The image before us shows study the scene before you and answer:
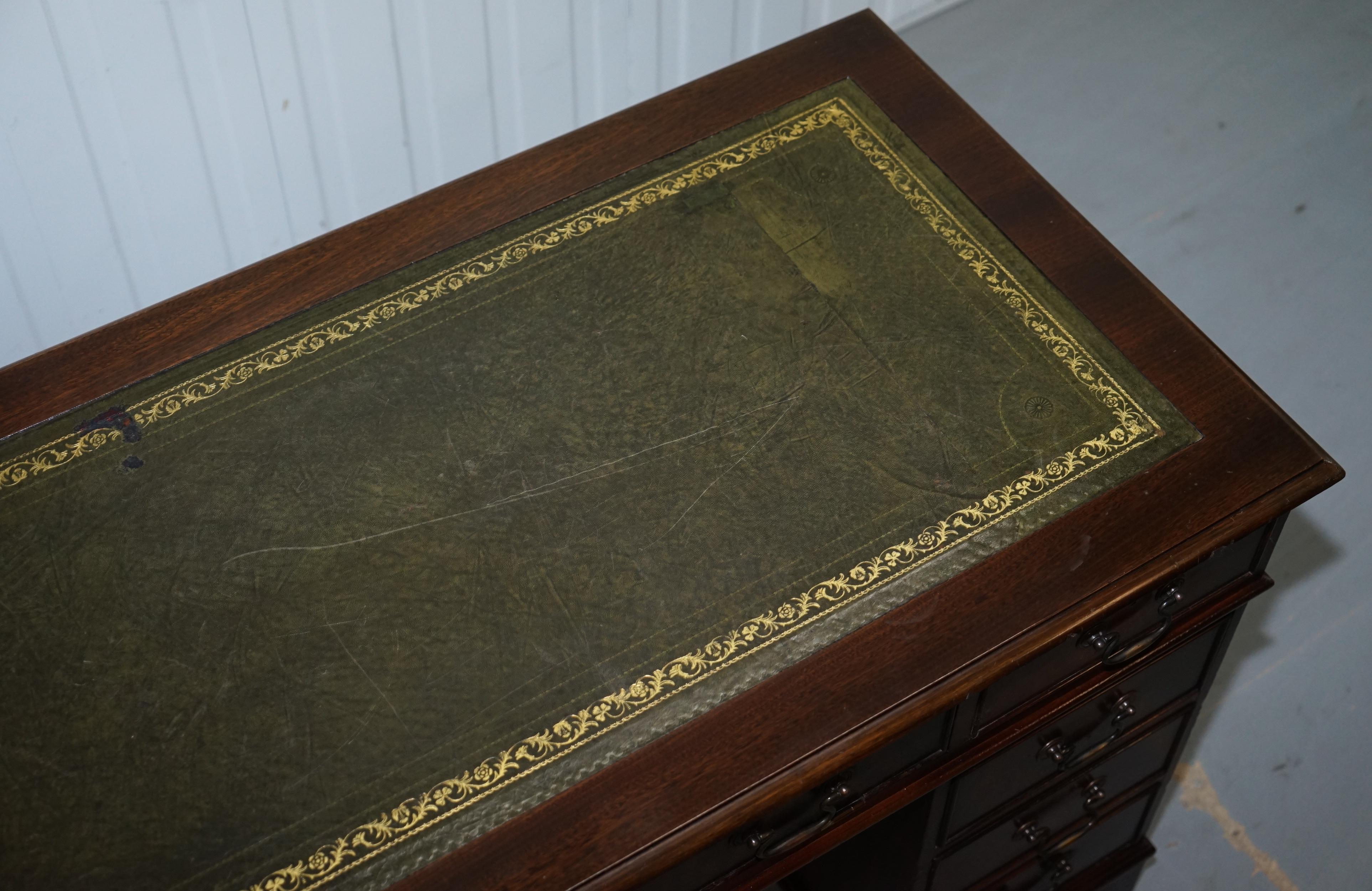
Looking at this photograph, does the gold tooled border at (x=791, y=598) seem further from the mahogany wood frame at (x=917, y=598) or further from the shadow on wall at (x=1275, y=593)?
the shadow on wall at (x=1275, y=593)

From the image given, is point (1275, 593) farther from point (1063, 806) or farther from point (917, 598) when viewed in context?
point (917, 598)

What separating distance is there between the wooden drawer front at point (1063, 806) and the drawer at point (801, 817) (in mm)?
323

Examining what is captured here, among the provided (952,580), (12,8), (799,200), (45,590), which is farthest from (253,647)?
(12,8)

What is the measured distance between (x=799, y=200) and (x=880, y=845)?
0.79m

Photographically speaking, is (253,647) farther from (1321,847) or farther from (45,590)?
(1321,847)

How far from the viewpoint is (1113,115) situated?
9.78 feet

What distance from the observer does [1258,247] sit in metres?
2.81

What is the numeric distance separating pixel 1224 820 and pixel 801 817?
42.1 inches

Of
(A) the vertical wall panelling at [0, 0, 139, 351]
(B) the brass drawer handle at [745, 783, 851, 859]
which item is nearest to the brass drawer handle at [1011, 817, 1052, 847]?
(B) the brass drawer handle at [745, 783, 851, 859]

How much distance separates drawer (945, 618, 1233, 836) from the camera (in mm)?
1664

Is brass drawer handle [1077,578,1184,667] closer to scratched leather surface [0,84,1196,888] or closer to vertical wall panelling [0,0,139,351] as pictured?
scratched leather surface [0,84,1196,888]

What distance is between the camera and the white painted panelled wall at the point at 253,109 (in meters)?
2.05

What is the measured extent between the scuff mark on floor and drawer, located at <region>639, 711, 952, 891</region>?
0.94m

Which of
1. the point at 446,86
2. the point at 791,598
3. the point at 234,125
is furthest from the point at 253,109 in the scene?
the point at 791,598
